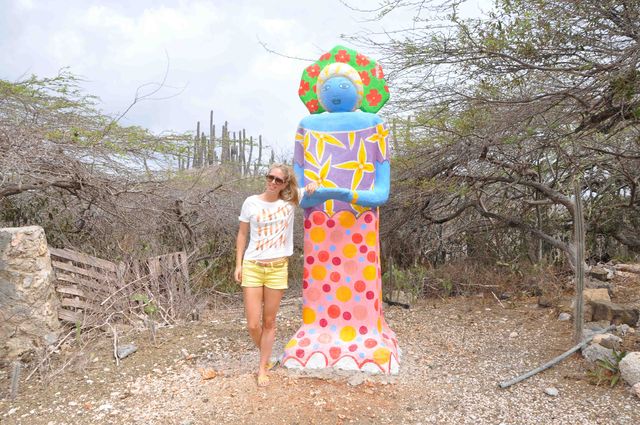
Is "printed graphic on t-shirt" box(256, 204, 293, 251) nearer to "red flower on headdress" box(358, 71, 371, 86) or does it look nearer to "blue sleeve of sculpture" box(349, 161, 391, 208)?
"blue sleeve of sculpture" box(349, 161, 391, 208)

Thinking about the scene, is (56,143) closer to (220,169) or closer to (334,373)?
(334,373)

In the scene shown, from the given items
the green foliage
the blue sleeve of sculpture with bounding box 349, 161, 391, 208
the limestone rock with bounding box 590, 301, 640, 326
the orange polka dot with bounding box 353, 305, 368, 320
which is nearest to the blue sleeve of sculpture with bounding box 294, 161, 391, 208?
the blue sleeve of sculpture with bounding box 349, 161, 391, 208

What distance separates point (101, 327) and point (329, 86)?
287cm

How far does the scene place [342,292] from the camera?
3590mm

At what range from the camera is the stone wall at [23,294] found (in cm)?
395

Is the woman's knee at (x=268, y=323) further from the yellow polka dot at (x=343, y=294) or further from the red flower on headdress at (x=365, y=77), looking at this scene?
the red flower on headdress at (x=365, y=77)

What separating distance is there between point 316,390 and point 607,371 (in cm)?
190

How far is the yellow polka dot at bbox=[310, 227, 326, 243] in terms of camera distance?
364 cm

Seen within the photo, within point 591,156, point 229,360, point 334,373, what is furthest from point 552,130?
point 229,360

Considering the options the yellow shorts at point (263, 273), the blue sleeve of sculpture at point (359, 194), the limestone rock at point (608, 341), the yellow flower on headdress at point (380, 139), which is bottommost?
the limestone rock at point (608, 341)

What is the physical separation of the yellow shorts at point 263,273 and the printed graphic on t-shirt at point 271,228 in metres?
0.10

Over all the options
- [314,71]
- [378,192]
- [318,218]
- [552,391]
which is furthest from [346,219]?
[552,391]

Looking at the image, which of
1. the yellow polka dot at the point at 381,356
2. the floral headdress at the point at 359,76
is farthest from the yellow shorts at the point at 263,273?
the floral headdress at the point at 359,76

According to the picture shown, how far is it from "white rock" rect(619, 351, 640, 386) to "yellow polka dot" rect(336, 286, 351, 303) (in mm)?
1777
